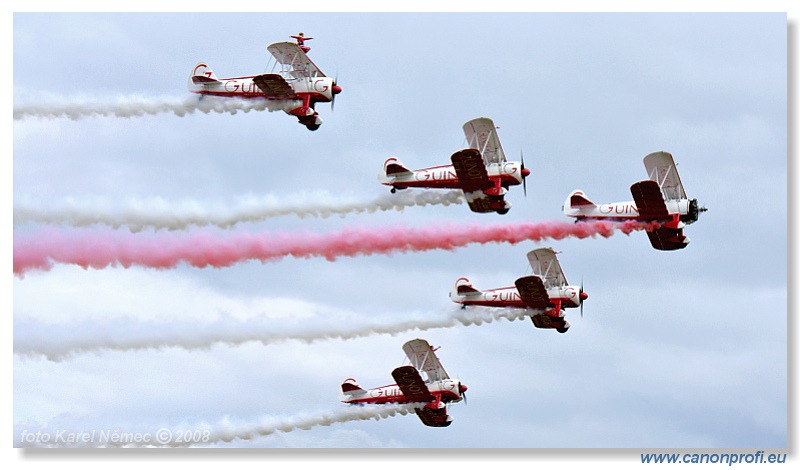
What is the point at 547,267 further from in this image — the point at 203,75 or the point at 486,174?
the point at 203,75

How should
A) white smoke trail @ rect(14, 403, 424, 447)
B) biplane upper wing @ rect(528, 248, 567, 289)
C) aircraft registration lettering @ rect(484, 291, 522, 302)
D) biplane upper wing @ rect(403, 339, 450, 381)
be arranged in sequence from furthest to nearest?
1. biplane upper wing @ rect(403, 339, 450, 381)
2. biplane upper wing @ rect(528, 248, 567, 289)
3. aircraft registration lettering @ rect(484, 291, 522, 302)
4. white smoke trail @ rect(14, 403, 424, 447)

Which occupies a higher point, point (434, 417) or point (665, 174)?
point (665, 174)

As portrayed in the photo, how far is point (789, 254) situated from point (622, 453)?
18.6 ft

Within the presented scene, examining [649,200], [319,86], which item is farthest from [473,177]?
[319,86]

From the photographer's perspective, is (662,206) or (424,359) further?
(424,359)

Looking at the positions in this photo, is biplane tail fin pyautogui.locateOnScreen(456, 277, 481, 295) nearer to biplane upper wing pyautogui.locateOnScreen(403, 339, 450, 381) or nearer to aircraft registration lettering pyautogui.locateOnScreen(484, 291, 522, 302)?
aircraft registration lettering pyautogui.locateOnScreen(484, 291, 522, 302)

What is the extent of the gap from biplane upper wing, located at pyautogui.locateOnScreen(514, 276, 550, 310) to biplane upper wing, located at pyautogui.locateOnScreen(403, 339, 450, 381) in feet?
10.3

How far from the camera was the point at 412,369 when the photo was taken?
47875mm

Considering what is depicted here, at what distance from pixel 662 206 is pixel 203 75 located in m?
12.1

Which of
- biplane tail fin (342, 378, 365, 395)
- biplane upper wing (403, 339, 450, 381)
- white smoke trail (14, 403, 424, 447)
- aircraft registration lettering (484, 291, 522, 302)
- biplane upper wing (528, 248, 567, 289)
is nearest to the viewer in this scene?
white smoke trail (14, 403, 424, 447)

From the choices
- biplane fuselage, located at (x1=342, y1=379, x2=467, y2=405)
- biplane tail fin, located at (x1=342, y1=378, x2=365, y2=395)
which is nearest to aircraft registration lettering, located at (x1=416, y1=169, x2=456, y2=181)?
biplane fuselage, located at (x1=342, y1=379, x2=467, y2=405)

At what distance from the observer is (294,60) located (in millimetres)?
46625

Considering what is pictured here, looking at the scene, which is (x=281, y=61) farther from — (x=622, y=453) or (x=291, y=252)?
(x=622, y=453)

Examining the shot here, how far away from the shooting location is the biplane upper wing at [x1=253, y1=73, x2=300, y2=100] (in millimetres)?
46094
